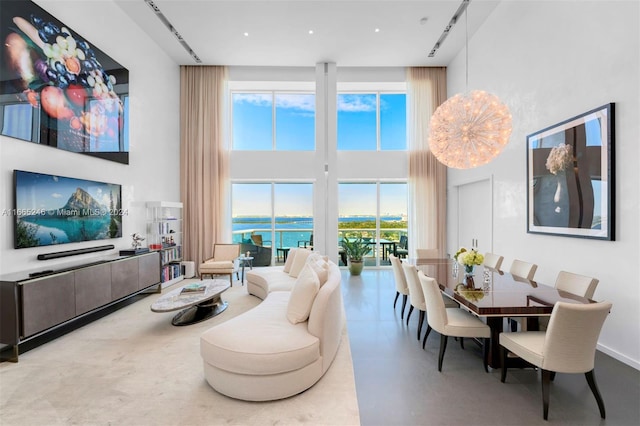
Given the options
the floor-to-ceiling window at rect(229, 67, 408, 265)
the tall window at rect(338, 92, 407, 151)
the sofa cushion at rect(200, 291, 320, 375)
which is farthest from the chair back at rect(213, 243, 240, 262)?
the sofa cushion at rect(200, 291, 320, 375)

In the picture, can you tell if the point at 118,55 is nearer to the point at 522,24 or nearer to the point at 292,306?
the point at 292,306

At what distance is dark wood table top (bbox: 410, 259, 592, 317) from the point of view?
2.26 m

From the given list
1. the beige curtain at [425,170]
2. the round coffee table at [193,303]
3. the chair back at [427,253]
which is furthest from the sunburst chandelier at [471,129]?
the round coffee table at [193,303]

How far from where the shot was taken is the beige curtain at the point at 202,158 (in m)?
6.64

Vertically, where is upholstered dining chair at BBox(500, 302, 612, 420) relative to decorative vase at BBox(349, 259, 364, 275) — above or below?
above

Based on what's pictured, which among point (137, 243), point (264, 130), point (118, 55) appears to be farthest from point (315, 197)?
point (118, 55)

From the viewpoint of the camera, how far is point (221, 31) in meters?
5.41

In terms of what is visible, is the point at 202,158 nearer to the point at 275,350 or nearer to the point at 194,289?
the point at 194,289

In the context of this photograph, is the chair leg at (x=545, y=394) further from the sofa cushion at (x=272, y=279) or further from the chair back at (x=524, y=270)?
the sofa cushion at (x=272, y=279)

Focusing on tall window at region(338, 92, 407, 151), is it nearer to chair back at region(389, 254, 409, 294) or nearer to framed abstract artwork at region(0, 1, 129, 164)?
chair back at region(389, 254, 409, 294)

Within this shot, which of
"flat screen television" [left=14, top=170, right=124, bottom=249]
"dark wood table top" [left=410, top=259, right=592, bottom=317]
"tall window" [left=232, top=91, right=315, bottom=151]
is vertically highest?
"tall window" [left=232, top=91, right=315, bottom=151]

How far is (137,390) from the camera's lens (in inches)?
91.6

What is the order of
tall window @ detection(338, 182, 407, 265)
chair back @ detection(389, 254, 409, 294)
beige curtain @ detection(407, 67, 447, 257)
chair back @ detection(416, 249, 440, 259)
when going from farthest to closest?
tall window @ detection(338, 182, 407, 265), beige curtain @ detection(407, 67, 447, 257), chair back @ detection(416, 249, 440, 259), chair back @ detection(389, 254, 409, 294)

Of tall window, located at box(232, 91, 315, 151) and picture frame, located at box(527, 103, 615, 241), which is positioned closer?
picture frame, located at box(527, 103, 615, 241)
